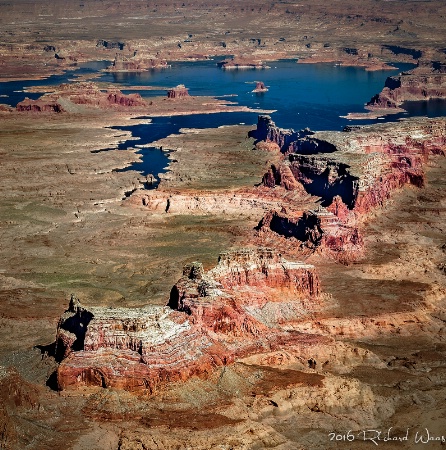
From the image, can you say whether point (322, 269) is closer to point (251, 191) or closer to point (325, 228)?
point (325, 228)

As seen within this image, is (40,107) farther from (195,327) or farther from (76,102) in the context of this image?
(195,327)

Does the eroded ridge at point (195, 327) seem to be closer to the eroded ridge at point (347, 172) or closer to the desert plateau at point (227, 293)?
the desert plateau at point (227, 293)

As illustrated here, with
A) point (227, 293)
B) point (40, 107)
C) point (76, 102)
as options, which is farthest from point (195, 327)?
point (76, 102)

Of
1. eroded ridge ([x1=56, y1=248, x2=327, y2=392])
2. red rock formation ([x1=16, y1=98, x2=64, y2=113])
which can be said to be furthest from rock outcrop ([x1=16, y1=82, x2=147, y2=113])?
eroded ridge ([x1=56, y1=248, x2=327, y2=392])

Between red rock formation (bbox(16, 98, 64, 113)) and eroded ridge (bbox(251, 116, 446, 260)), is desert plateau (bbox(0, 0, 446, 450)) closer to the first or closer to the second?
eroded ridge (bbox(251, 116, 446, 260))

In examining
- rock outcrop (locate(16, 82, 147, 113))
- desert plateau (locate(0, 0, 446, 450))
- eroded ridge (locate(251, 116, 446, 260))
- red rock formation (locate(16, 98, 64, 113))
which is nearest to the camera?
desert plateau (locate(0, 0, 446, 450))

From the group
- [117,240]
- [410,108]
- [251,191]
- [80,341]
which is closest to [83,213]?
[117,240]
